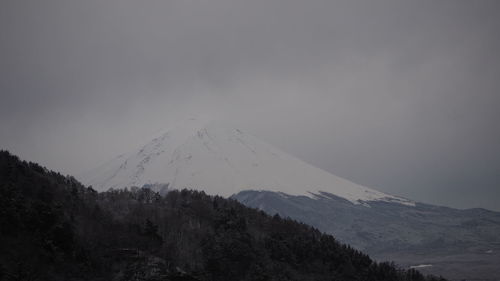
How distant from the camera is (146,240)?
186ft

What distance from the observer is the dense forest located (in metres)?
45.0

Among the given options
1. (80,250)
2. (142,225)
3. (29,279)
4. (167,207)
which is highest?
(167,207)

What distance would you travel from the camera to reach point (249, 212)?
278 feet

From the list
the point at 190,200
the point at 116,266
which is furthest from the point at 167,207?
the point at 116,266

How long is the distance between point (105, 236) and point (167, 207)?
20.1 metres

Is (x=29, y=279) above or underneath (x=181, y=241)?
underneath

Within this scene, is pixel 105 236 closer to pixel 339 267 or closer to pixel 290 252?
pixel 290 252

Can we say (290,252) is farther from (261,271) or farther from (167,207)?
(167,207)

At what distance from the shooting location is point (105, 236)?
5412 centimetres

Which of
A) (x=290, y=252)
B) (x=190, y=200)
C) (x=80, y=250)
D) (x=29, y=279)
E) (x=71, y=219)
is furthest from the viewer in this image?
(x=190, y=200)

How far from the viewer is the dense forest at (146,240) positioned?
1773 inches

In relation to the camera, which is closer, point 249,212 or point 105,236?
point 105,236

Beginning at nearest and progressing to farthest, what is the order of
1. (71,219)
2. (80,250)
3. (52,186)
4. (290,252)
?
(80,250) → (71,219) → (52,186) → (290,252)

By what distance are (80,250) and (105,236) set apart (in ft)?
19.6
